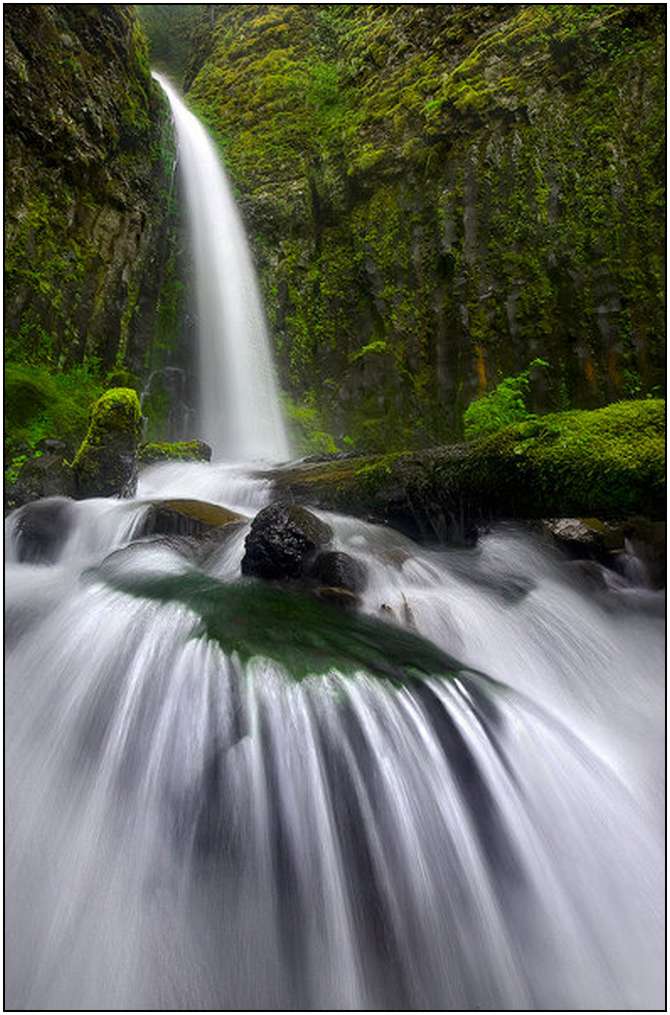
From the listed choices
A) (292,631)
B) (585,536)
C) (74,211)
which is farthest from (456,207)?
(292,631)

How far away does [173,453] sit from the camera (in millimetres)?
9180

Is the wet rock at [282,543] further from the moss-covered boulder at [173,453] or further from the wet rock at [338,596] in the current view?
the moss-covered boulder at [173,453]

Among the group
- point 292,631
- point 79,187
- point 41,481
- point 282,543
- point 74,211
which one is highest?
point 79,187

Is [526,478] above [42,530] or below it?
above

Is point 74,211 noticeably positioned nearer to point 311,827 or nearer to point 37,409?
point 37,409

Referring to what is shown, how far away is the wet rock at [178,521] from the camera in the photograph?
Result: 17.8ft

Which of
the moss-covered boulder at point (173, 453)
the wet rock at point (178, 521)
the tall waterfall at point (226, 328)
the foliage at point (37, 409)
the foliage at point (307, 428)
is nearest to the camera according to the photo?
the wet rock at point (178, 521)

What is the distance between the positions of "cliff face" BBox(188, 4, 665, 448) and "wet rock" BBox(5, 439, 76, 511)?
6650 millimetres

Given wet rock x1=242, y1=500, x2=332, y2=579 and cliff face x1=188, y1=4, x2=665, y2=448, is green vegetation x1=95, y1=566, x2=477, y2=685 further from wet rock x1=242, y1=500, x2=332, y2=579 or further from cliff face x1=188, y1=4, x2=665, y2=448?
cliff face x1=188, y1=4, x2=665, y2=448

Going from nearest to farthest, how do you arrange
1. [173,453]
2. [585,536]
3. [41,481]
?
[585,536], [41,481], [173,453]

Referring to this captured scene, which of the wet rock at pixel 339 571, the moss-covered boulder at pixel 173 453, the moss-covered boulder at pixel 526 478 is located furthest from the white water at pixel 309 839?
the moss-covered boulder at pixel 173 453

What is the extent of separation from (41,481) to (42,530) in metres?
1.03

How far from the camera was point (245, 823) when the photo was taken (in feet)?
7.48

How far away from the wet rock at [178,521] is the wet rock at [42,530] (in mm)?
814
